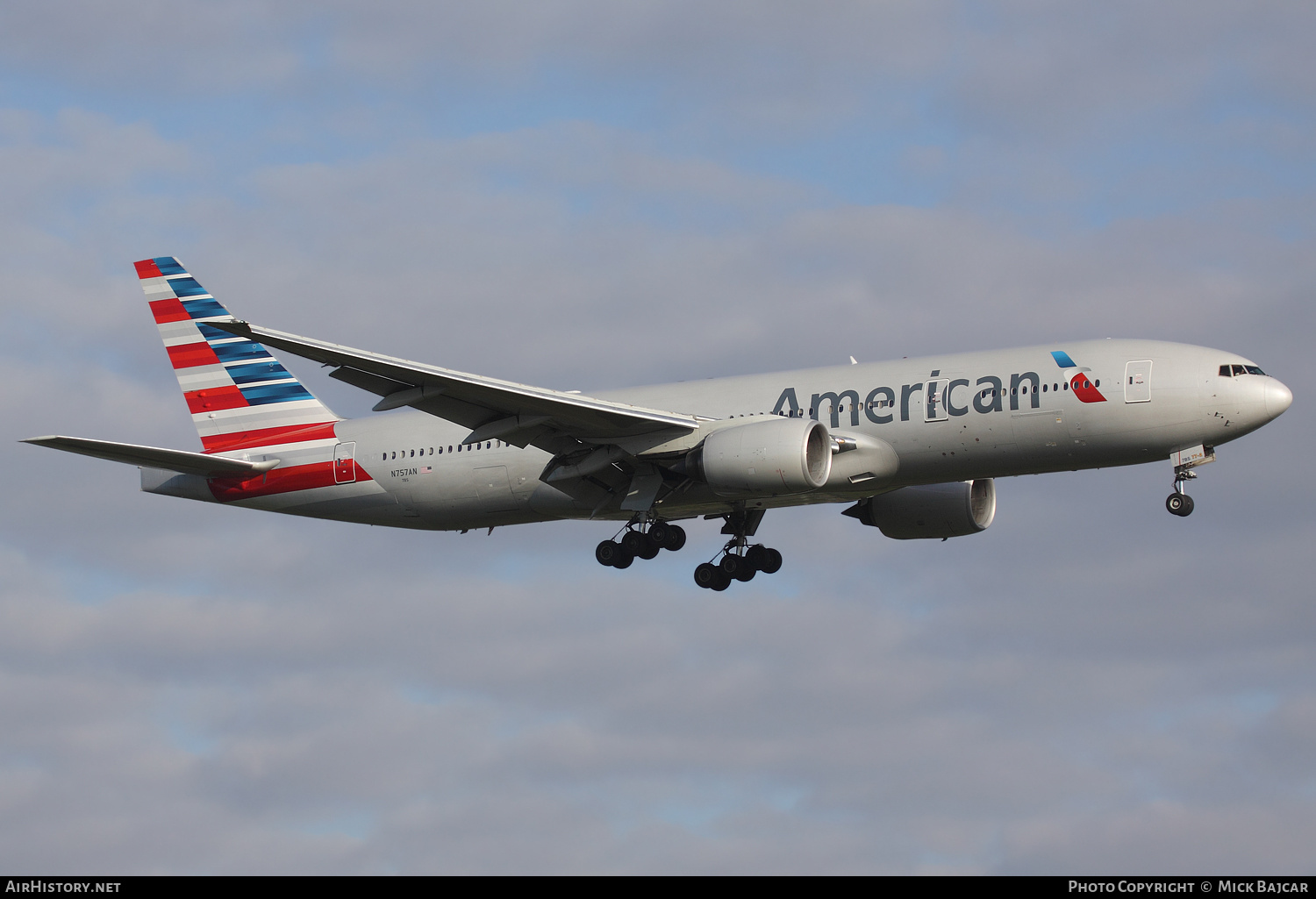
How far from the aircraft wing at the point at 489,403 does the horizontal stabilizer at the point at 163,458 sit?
687 cm

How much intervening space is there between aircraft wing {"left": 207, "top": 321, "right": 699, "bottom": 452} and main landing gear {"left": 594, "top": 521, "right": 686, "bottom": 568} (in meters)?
2.94

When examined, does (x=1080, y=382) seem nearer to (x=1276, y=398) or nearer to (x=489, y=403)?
(x=1276, y=398)

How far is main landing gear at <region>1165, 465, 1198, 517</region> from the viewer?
37.4 m

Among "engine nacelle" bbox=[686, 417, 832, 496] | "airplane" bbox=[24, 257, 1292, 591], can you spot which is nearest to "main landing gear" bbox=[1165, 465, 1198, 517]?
"airplane" bbox=[24, 257, 1292, 591]

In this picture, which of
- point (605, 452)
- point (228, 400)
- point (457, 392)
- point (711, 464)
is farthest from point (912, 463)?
point (228, 400)

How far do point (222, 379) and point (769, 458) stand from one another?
735 inches

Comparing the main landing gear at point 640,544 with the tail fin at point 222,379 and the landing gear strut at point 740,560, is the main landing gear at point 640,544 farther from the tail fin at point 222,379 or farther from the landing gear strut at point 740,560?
the tail fin at point 222,379

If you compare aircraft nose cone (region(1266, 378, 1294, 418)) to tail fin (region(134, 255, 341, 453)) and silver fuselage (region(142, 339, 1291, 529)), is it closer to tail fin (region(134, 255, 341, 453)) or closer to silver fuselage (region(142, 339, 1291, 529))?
silver fuselage (region(142, 339, 1291, 529))

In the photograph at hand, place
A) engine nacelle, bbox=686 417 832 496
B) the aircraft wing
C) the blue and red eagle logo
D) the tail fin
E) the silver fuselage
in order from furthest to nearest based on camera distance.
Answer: the tail fin, engine nacelle, bbox=686 417 832 496, the blue and red eagle logo, the silver fuselage, the aircraft wing

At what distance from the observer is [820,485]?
38.1 meters

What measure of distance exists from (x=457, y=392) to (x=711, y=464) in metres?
6.24

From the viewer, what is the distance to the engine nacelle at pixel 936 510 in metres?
45.5

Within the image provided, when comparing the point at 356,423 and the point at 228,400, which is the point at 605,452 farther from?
the point at 228,400

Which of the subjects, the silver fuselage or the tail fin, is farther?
the tail fin
